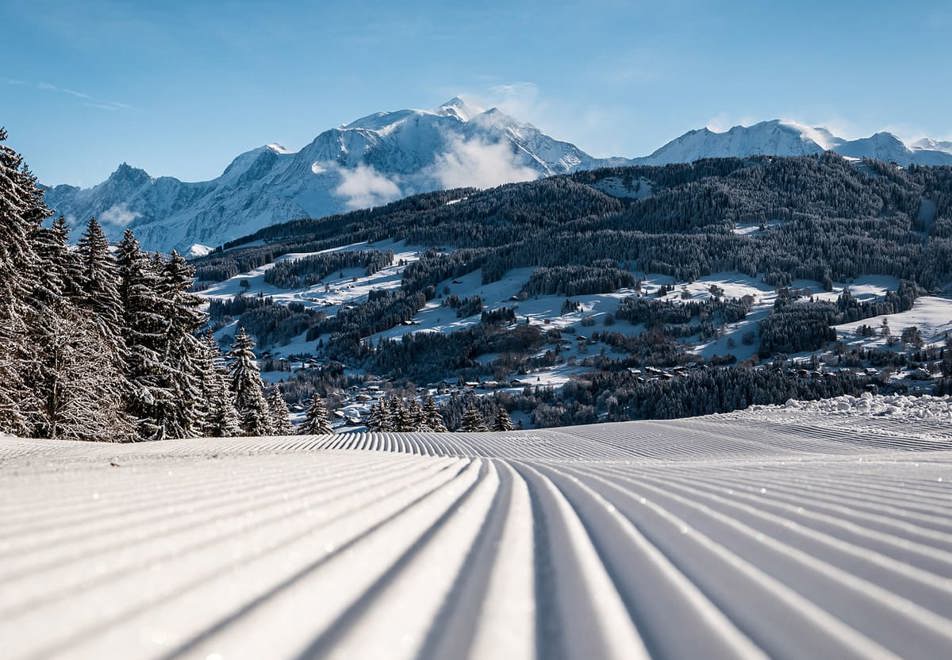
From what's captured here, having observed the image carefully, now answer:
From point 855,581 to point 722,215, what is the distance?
214848 millimetres

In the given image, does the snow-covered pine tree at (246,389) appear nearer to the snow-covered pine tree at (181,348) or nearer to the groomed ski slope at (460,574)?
the snow-covered pine tree at (181,348)

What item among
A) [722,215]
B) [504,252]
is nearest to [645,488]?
[504,252]

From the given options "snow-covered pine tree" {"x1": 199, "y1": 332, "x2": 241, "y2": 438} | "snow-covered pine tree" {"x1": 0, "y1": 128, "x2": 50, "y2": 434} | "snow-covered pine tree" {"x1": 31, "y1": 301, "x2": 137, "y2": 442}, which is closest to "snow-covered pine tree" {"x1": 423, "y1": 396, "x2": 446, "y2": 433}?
"snow-covered pine tree" {"x1": 199, "y1": 332, "x2": 241, "y2": 438}

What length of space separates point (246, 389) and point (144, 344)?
10.5 meters

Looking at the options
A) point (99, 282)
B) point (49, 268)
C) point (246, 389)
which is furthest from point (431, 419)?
point (49, 268)

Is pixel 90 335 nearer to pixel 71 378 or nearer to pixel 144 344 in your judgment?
pixel 71 378

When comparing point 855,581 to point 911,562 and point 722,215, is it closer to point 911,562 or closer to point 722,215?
point 911,562

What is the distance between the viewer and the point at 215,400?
30359 mm

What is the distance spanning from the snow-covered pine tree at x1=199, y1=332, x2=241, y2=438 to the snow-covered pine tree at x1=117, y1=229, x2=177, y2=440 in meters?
2.85

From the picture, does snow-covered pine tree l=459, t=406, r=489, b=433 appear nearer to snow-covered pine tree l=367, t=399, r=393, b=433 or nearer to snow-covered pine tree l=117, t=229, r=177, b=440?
snow-covered pine tree l=367, t=399, r=393, b=433

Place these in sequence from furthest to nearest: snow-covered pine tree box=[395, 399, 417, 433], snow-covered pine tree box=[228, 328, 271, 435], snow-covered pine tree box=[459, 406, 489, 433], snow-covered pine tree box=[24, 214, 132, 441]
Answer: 1. snow-covered pine tree box=[459, 406, 489, 433]
2. snow-covered pine tree box=[395, 399, 417, 433]
3. snow-covered pine tree box=[228, 328, 271, 435]
4. snow-covered pine tree box=[24, 214, 132, 441]

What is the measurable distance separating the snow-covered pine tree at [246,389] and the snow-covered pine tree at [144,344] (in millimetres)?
9318

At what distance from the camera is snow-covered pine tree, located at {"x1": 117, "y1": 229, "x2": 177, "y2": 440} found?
80.4 feet

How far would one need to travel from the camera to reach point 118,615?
1722mm
